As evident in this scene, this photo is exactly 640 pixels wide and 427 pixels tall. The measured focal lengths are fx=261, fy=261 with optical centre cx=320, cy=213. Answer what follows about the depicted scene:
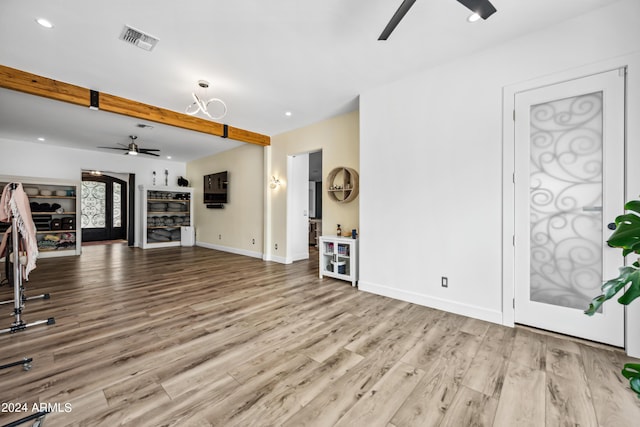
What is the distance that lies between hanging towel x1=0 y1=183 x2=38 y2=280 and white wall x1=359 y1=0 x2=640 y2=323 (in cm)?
361

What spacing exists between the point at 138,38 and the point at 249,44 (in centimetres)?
105

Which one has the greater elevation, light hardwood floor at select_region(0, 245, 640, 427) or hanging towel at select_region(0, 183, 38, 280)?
hanging towel at select_region(0, 183, 38, 280)

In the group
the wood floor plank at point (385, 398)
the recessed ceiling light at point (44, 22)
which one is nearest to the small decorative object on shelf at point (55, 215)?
the recessed ceiling light at point (44, 22)

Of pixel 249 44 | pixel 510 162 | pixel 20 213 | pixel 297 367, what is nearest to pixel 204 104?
pixel 249 44

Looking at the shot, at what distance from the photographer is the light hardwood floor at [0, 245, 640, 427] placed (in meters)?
1.47

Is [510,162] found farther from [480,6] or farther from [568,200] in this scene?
[480,6]

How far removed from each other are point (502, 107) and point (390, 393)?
279cm

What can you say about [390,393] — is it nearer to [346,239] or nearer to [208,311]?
[208,311]

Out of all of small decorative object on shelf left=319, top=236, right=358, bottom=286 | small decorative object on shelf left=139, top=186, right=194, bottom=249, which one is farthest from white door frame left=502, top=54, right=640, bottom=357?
small decorative object on shelf left=139, top=186, right=194, bottom=249

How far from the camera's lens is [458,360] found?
6.54 ft

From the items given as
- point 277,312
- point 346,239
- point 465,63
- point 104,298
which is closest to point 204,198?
point 104,298

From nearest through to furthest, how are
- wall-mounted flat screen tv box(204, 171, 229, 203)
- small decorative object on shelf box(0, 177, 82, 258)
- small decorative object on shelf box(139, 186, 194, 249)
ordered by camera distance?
small decorative object on shelf box(0, 177, 82, 258)
wall-mounted flat screen tv box(204, 171, 229, 203)
small decorative object on shelf box(139, 186, 194, 249)

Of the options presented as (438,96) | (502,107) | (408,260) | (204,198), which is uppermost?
(438,96)

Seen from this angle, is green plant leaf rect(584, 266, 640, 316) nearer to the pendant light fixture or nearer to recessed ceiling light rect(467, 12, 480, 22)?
recessed ceiling light rect(467, 12, 480, 22)
